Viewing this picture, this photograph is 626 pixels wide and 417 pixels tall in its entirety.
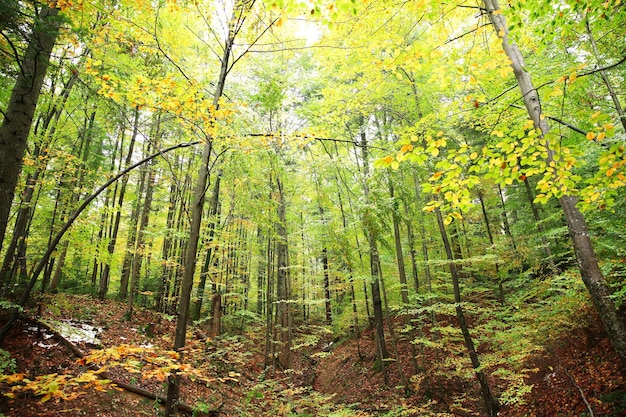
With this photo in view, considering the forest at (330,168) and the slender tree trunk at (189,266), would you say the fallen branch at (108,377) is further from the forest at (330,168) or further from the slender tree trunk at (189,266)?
the slender tree trunk at (189,266)

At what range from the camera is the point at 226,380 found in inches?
→ 351

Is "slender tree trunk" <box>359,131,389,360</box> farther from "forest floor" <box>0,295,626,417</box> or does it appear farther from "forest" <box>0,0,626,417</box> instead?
"forest floor" <box>0,295,626,417</box>

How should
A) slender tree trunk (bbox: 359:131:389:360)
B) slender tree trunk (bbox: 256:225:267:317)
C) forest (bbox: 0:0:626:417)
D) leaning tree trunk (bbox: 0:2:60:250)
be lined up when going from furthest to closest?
1. slender tree trunk (bbox: 256:225:267:317)
2. slender tree trunk (bbox: 359:131:389:360)
3. forest (bbox: 0:0:626:417)
4. leaning tree trunk (bbox: 0:2:60:250)

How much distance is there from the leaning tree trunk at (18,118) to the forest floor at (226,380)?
202 cm

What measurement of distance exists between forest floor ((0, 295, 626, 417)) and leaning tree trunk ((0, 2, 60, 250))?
2.02 metres

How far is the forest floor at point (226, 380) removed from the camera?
4.66 meters

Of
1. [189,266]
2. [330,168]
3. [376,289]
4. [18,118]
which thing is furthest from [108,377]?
[376,289]

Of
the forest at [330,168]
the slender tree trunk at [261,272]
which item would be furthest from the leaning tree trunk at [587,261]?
the slender tree trunk at [261,272]

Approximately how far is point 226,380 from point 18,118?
27.0ft

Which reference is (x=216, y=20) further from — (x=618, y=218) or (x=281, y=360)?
(x=281, y=360)

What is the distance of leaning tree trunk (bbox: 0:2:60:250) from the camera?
3375 millimetres

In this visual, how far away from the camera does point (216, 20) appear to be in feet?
15.8

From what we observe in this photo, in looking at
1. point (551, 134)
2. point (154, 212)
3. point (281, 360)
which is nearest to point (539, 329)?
point (551, 134)

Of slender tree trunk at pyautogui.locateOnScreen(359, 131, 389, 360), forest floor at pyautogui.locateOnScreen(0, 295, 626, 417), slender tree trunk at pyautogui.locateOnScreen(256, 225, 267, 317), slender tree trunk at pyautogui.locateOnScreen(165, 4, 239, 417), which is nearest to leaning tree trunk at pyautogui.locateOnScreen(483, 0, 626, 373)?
forest floor at pyautogui.locateOnScreen(0, 295, 626, 417)
